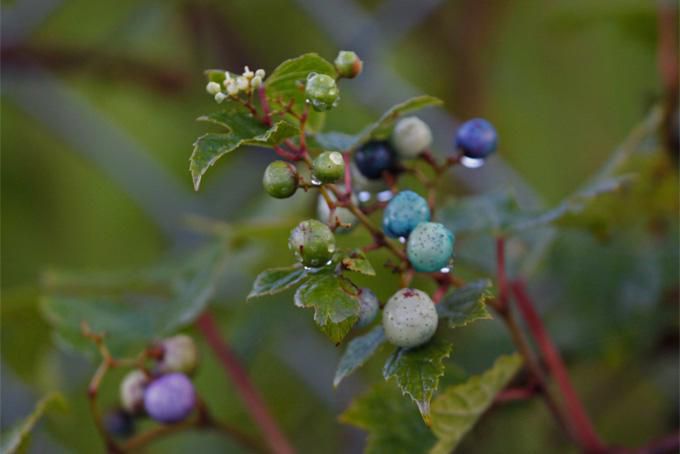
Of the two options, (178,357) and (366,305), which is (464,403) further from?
(178,357)

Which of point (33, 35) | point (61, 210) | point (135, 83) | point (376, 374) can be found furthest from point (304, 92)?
point (61, 210)

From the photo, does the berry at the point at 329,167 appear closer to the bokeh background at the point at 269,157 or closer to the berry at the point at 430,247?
the berry at the point at 430,247

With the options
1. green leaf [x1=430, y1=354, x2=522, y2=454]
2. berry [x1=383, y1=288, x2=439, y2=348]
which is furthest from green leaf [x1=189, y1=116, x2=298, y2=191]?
green leaf [x1=430, y1=354, x2=522, y2=454]

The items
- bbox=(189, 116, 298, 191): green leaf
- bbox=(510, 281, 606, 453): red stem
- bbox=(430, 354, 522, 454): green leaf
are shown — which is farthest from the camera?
bbox=(510, 281, 606, 453): red stem

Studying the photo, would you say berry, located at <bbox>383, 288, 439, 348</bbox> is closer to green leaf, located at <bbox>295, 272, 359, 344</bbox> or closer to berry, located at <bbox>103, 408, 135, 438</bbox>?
green leaf, located at <bbox>295, 272, 359, 344</bbox>

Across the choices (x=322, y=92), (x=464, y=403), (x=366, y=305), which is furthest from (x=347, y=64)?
(x=464, y=403)
